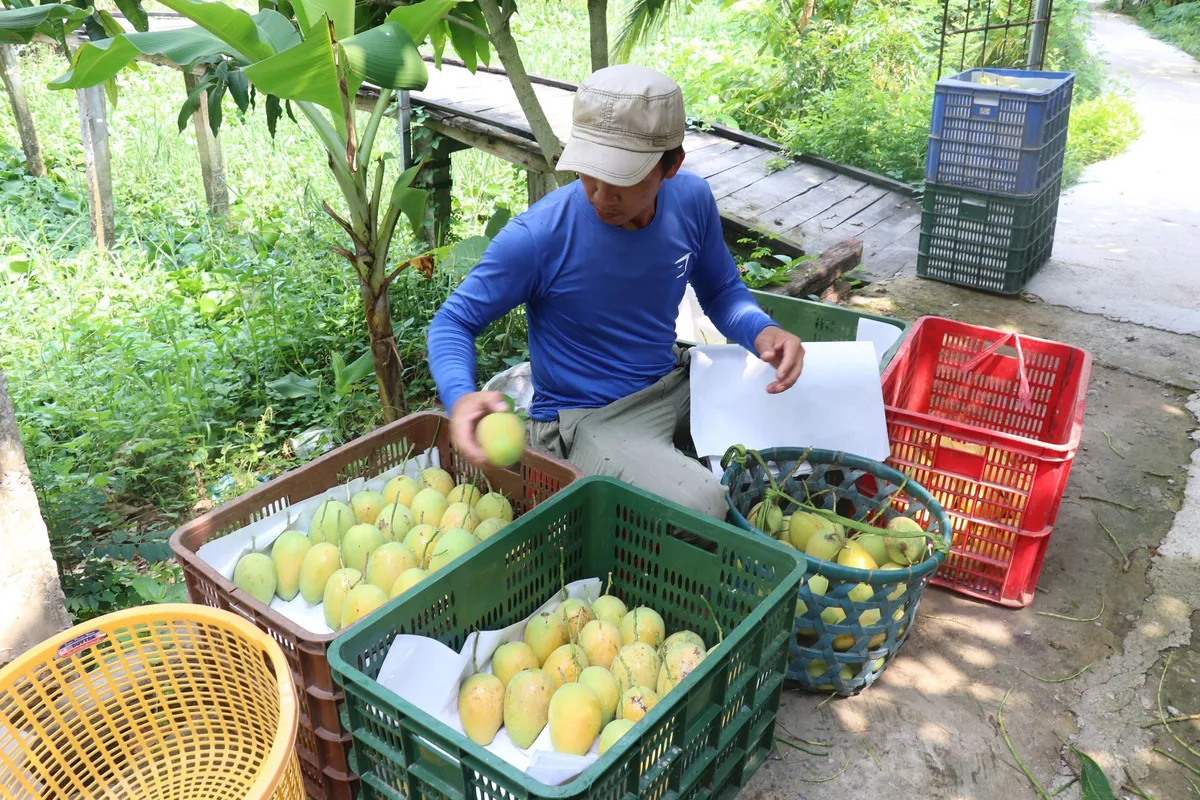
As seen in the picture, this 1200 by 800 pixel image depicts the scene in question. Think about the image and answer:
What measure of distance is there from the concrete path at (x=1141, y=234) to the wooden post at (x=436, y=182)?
10.9 ft

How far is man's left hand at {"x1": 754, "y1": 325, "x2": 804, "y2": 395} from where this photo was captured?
2.41 metres

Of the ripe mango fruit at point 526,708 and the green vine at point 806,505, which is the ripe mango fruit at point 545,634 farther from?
the green vine at point 806,505

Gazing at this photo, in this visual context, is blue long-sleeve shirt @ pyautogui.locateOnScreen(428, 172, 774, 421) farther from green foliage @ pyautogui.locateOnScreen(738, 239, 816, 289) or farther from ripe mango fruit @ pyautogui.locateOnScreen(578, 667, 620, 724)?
green foliage @ pyautogui.locateOnScreen(738, 239, 816, 289)

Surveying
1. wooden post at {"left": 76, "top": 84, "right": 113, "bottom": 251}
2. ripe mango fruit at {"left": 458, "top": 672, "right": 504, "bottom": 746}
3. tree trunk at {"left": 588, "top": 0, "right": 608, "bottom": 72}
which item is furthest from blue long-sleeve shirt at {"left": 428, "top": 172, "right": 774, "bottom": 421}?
wooden post at {"left": 76, "top": 84, "right": 113, "bottom": 251}

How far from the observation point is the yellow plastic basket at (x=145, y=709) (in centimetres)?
A: 158

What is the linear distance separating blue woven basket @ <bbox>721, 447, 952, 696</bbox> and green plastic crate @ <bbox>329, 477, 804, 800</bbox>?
0.20m

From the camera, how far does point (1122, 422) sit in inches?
140

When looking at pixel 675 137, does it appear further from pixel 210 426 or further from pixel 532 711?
pixel 210 426

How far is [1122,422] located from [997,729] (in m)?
1.83

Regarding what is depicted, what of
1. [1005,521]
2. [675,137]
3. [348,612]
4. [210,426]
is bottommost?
[210,426]

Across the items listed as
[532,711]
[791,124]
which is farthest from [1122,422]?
[791,124]

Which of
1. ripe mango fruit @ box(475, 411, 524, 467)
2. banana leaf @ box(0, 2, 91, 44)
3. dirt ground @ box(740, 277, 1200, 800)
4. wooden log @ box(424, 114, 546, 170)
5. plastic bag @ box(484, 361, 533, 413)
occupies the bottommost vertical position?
dirt ground @ box(740, 277, 1200, 800)

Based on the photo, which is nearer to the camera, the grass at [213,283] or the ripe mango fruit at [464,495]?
the ripe mango fruit at [464,495]

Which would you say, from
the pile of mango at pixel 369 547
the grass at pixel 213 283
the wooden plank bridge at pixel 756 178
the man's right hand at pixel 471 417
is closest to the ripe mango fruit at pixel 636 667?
the pile of mango at pixel 369 547
